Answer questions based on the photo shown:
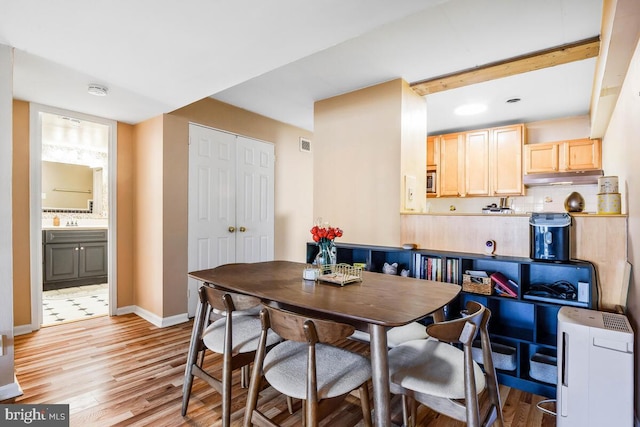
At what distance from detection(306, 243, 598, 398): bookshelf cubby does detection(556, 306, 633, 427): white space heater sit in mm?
419

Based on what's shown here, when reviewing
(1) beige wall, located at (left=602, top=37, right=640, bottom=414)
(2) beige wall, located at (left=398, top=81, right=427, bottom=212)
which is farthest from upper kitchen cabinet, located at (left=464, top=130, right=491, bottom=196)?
(1) beige wall, located at (left=602, top=37, right=640, bottom=414)

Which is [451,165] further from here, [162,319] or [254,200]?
[162,319]

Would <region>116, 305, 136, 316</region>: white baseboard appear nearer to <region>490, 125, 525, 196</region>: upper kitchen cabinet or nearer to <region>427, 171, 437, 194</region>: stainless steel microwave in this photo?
<region>427, 171, 437, 194</region>: stainless steel microwave

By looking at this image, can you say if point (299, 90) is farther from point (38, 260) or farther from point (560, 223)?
point (38, 260)

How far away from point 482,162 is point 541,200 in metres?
0.98

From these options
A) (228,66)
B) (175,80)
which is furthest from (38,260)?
(228,66)

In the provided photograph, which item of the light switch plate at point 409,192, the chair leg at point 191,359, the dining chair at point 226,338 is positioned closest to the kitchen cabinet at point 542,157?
the light switch plate at point 409,192

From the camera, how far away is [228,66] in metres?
2.37

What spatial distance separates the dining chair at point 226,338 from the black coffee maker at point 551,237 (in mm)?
1910

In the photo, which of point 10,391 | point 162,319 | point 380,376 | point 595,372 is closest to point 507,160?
point 595,372

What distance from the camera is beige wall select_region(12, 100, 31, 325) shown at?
3.10 meters

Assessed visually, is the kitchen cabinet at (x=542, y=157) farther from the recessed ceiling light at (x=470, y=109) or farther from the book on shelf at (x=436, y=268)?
the book on shelf at (x=436, y=268)

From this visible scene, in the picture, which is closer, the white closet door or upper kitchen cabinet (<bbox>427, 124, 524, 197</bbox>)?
the white closet door

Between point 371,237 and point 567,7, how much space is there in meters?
2.26
